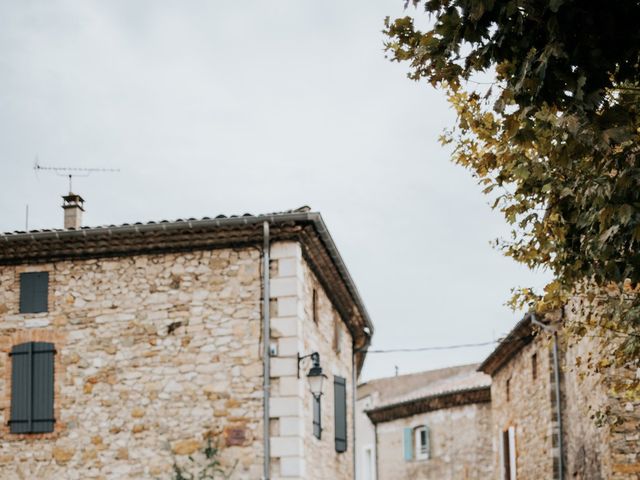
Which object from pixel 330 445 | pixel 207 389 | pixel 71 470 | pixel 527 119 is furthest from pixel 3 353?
pixel 527 119

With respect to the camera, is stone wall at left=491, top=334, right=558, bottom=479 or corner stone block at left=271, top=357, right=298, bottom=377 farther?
stone wall at left=491, top=334, right=558, bottom=479

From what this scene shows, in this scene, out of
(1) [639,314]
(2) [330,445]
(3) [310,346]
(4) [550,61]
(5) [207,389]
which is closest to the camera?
(4) [550,61]

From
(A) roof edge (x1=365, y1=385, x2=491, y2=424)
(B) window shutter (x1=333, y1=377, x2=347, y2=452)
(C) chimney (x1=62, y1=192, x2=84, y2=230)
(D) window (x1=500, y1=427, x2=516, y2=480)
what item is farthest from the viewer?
(A) roof edge (x1=365, y1=385, x2=491, y2=424)

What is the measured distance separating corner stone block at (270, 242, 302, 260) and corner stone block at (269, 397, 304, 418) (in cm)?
199

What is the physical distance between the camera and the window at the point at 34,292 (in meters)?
14.5

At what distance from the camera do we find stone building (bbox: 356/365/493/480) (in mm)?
30031

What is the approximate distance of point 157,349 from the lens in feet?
46.1

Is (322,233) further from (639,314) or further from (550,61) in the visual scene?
(550,61)

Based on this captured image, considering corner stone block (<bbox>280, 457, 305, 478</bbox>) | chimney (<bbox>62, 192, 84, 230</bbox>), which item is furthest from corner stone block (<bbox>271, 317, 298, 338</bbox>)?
chimney (<bbox>62, 192, 84, 230</bbox>)

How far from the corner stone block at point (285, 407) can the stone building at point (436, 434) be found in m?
16.8

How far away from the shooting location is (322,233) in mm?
14594

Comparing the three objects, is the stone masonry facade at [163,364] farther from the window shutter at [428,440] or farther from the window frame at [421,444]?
the window frame at [421,444]

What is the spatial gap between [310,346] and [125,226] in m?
3.34

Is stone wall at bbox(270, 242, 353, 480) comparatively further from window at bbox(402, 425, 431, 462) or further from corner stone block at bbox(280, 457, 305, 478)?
window at bbox(402, 425, 431, 462)
